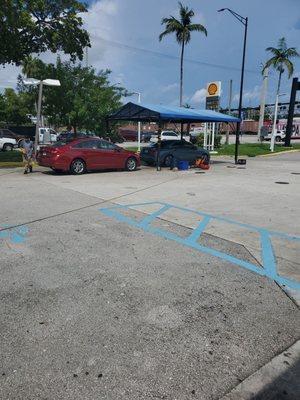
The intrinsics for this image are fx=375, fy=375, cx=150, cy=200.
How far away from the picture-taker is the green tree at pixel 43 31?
58.3 feet

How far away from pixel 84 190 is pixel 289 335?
909cm

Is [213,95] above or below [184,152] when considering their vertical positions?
above

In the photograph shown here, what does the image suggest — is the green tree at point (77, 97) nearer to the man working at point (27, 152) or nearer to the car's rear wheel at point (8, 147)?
the car's rear wheel at point (8, 147)

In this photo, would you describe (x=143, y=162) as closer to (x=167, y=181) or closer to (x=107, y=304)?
(x=167, y=181)

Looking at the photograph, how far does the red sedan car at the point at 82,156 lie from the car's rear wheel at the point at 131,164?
0.29 metres

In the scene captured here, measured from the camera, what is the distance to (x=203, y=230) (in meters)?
7.55

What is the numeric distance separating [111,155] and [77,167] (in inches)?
72.8

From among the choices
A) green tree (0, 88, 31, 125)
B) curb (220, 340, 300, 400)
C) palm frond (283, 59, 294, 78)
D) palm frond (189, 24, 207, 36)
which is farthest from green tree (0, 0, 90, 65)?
green tree (0, 88, 31, 125)

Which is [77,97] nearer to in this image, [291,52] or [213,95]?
[213,95]

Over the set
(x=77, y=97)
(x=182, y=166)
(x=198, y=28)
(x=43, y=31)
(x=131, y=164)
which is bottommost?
(x=182, y=166)

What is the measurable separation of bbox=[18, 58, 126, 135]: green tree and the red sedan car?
10.4 meters

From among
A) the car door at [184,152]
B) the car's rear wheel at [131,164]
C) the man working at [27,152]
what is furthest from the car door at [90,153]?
the car door at [184,152]

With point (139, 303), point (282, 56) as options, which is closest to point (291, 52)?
point (282, 56)

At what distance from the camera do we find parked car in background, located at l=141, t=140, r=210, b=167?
781 inches
